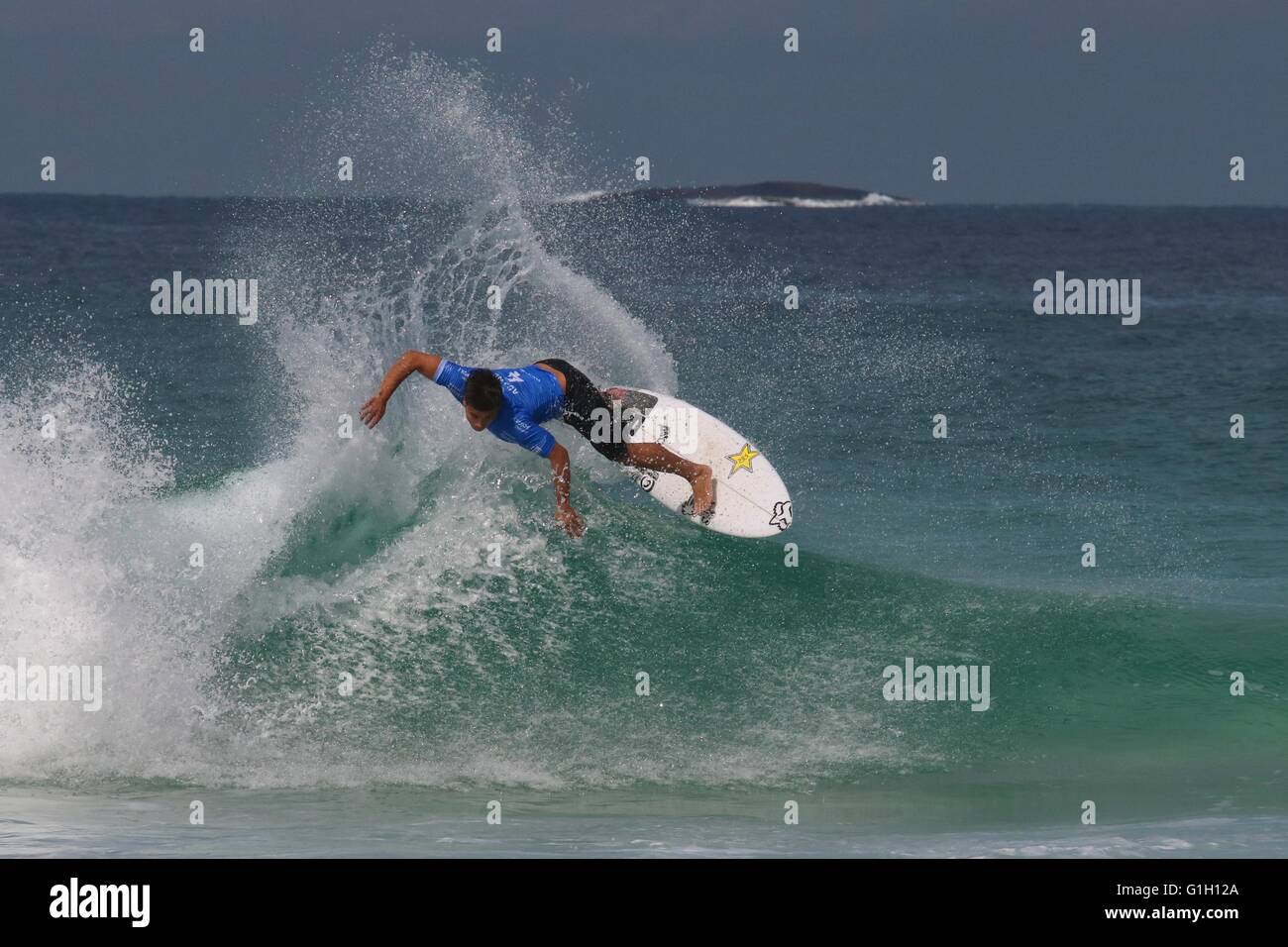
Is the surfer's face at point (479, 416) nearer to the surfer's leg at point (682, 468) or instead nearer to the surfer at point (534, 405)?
the surfer at point (534, 405)

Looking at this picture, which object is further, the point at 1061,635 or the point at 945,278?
the point at 945,278

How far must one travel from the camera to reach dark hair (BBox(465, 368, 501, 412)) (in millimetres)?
8547

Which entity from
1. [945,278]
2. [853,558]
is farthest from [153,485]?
[945,278]

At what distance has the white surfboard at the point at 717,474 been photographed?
10724 millimetres

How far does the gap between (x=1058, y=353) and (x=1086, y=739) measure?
19.8 m

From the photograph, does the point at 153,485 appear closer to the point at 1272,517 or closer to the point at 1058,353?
the point at 1272,517

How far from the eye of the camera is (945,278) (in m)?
51.5

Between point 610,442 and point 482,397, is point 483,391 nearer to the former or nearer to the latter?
point 482,397

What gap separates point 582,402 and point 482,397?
1.35m

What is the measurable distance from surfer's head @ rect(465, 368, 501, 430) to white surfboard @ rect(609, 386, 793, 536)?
2.09m

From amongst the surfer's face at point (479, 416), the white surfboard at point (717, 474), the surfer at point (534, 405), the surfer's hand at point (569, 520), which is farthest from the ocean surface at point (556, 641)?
the surfer's face at point (479, 416)

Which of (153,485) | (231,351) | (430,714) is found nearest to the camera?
(430,714)

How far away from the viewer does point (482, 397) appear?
336 inches

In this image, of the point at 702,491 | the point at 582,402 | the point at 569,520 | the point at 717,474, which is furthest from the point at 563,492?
the point at 717,474
